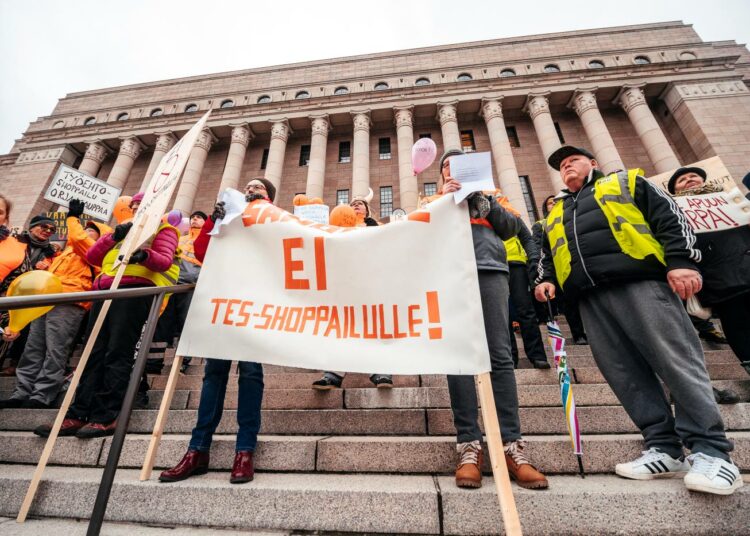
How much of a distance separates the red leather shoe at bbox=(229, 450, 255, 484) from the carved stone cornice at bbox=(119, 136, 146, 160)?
81.8 ft

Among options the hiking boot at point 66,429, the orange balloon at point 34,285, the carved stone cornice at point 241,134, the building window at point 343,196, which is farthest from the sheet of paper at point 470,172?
the carved stone cornice at point 241,134

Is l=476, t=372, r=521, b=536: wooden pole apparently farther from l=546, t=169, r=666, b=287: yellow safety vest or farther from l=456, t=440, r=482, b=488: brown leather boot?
l=546, t=169, r=666, b=287: yellow safety vest

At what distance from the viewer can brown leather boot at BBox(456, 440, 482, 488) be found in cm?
180

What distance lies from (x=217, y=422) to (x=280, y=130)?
20715mm

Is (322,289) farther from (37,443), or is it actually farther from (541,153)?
(541,153)

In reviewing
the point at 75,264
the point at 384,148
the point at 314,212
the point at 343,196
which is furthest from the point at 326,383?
the point at 384,148

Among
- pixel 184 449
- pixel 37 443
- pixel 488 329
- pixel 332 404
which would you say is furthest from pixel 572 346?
pixel 37 443

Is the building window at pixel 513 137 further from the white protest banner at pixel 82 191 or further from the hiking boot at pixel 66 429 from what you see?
the hiking boot at pixel 66 429

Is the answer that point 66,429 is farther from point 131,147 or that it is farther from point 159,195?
point 131,147

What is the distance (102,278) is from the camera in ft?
9.94

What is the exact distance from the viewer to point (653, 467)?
1.92 meters

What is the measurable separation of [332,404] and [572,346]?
3650 millimetres

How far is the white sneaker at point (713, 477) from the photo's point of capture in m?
1.58

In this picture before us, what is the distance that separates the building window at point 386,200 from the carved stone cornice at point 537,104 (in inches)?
369
